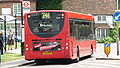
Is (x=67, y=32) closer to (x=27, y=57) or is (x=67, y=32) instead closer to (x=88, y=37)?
(x=27, y=57)

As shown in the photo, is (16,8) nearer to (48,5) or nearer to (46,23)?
(48,5)

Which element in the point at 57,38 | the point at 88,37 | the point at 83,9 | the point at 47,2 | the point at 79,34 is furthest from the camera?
the point at 83,9

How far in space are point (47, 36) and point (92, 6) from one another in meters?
58.6

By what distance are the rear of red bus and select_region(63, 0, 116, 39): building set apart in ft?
188

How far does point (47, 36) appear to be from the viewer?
2300 centimetres

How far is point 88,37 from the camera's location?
28219mm

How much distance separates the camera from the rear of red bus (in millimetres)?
22969

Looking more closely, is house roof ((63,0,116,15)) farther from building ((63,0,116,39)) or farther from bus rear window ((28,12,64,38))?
bus rear window ((28,12,64,38))

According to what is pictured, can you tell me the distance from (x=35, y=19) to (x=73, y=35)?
235 centimetres

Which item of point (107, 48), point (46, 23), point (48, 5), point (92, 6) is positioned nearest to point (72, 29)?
point (46, 23)

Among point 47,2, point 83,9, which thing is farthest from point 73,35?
point 83,9

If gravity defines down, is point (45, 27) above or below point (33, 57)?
above

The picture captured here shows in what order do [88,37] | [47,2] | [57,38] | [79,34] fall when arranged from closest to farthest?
[57,38] → [79,34] → [88,37] → [47,2]

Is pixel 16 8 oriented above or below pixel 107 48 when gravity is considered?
above
